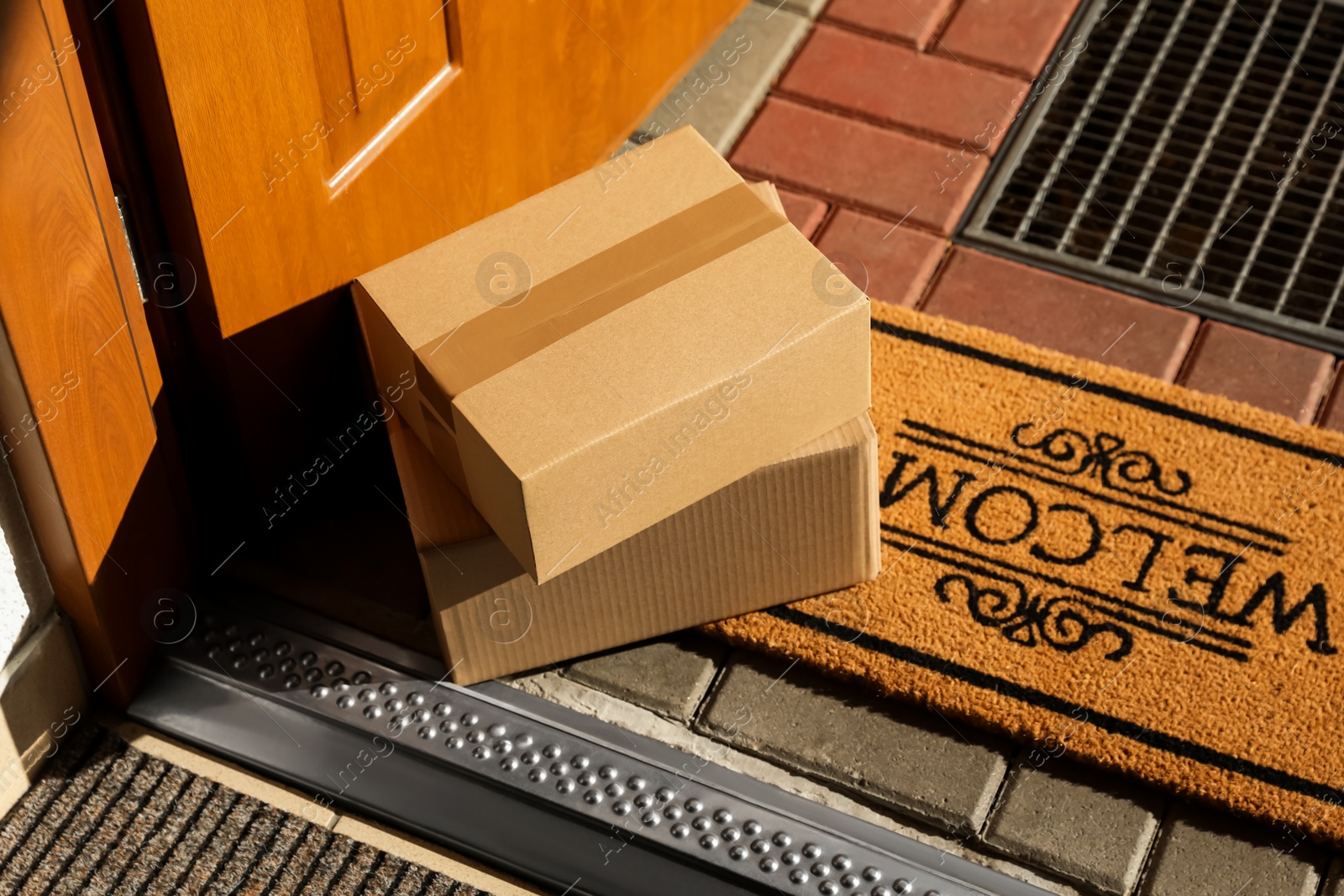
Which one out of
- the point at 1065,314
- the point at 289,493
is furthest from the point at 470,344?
the point at 1065,314

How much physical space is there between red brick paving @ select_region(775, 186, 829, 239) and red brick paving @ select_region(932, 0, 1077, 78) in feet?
1.73

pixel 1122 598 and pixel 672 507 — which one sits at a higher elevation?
pixel 672 507

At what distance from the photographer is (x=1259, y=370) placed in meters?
2.20

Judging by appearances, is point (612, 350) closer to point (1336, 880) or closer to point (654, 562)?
point (654, 562)

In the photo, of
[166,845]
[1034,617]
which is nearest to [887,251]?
[1034,617]

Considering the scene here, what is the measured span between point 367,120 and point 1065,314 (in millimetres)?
1251

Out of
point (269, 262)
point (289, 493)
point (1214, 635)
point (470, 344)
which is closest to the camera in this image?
point (470, 344)

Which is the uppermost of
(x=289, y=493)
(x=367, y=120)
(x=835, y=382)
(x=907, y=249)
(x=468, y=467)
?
(x=367, y=120)

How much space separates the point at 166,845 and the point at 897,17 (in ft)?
7.04

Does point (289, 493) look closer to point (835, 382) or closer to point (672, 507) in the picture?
point (672, 507)

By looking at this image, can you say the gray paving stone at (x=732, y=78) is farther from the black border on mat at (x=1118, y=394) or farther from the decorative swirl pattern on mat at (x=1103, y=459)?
the decorative swirl pattern on mat at (x=1103, y=459)

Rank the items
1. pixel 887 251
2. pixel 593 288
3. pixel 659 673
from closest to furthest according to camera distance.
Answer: pixel 593 288, pixel 659 673, pixel 887 251

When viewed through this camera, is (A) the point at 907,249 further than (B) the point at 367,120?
Yes

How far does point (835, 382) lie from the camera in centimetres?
165
